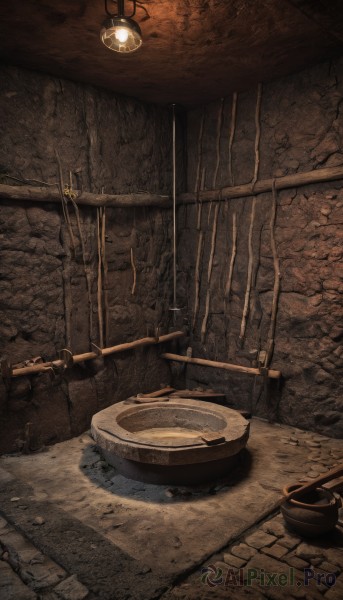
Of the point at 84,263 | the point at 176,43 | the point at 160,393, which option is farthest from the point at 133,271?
the point at 176,43

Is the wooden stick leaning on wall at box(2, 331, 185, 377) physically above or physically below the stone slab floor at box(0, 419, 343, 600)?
above

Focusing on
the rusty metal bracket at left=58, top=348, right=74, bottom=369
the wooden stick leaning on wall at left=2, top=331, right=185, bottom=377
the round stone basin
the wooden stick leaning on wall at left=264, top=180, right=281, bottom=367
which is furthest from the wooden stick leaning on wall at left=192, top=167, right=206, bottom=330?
the rusty metal bracket at left=58, top=348, right=74, bottom=369

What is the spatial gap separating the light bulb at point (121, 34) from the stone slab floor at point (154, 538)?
3488 millimetres

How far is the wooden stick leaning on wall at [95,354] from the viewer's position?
4328 millimetres

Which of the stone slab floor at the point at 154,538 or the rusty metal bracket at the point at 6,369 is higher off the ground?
the rusty metal bracket at the point at 6,369

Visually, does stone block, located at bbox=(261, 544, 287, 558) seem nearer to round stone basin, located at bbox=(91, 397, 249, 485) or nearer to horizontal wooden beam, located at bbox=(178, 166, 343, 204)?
round stone basin, located at bbox=(91, 397, 249, 485)

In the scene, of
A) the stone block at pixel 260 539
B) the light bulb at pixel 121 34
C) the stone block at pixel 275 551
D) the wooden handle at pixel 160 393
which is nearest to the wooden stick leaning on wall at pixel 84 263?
the wooden handle at pixel 160 393

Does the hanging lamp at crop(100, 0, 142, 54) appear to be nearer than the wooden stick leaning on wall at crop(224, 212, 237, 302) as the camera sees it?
Yes

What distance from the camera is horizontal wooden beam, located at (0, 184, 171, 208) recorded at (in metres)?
4.22

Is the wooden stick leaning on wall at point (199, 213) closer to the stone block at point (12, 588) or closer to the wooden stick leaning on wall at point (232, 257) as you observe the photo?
the wooden stick leaning on wall at point (232, 257)

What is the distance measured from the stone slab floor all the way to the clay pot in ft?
Answer: 0.31

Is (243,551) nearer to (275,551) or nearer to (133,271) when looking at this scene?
(275,551)

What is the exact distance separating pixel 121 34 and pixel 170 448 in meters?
3.14

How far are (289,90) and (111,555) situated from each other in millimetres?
4703
